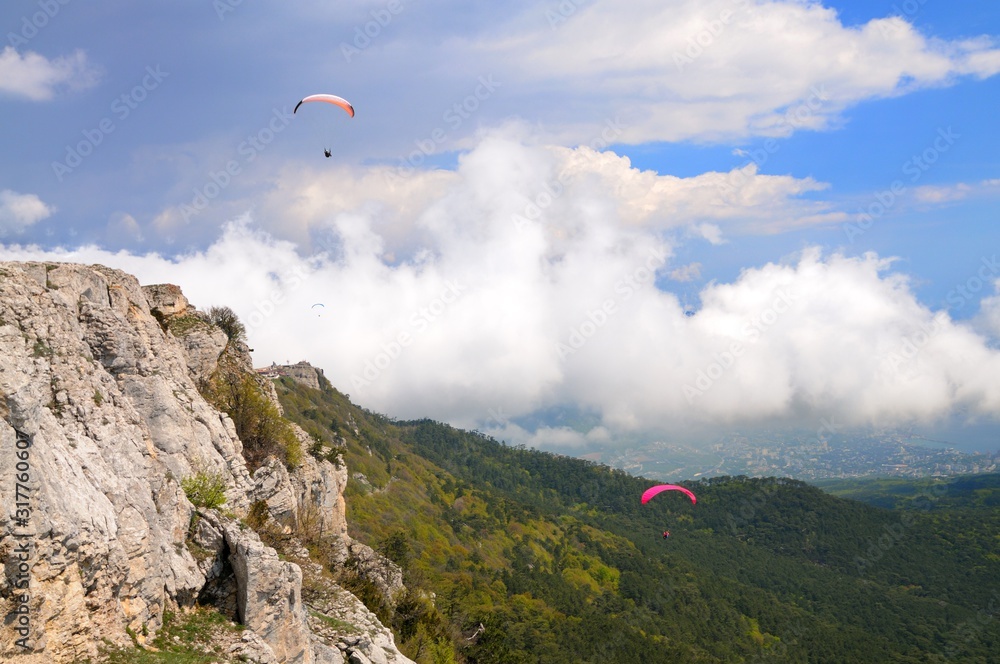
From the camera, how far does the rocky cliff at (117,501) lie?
41.4 feet

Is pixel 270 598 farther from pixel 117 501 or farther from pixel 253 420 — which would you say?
pixel 253 420

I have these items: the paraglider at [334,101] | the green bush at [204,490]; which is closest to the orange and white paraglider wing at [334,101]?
the paraglider at [334,101]

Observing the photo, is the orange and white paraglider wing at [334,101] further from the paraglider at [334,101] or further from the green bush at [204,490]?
the green bush at [204,490]

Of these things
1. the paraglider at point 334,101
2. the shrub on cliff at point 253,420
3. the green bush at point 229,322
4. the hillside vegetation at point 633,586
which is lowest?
the hillside vegetation at point 633,586

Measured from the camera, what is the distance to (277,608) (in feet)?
60.7

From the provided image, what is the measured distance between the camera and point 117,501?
1559 centimetres

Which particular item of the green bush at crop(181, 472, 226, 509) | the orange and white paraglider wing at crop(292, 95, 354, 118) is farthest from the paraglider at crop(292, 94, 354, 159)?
the green bush at crop(181, 472, 226, 509)

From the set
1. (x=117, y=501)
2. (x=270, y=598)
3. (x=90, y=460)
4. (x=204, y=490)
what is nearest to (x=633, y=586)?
(x=204, y=490)

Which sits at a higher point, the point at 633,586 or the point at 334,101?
the point at 334,101

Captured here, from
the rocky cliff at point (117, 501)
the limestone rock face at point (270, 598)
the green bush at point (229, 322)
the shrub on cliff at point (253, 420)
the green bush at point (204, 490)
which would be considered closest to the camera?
the rocky cliff at point (117, 501)

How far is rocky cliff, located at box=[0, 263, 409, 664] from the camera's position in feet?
41.4

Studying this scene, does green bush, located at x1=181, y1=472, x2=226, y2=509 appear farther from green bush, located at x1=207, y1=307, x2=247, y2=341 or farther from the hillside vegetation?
the hillside vegetation

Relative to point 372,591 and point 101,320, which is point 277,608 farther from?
point 372,591

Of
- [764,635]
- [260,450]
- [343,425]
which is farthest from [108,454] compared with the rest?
[343,425]
